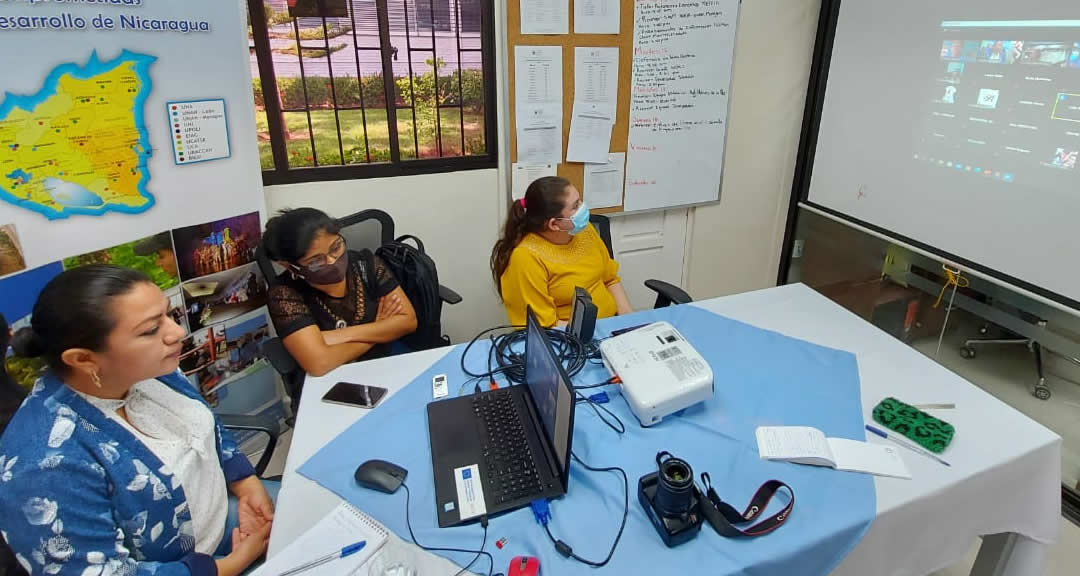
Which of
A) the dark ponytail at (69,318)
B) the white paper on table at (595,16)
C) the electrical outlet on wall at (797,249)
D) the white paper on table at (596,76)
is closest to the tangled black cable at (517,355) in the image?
the dark ponytail at (69,318)

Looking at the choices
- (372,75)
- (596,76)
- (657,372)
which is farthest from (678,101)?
(657,372)

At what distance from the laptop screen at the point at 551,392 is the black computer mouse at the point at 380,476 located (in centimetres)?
35

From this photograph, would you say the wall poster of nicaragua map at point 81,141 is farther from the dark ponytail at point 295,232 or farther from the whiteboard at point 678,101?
the whiteboard at point 678,101

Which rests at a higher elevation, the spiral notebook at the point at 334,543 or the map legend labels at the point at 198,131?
the map legend labels at the point at 198,131

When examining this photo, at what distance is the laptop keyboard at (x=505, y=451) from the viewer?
127 centimetres

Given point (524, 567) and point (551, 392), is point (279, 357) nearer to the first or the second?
point (551, 392)

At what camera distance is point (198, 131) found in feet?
6.26

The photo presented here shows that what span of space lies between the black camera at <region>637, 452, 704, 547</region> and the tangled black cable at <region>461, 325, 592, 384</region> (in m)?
0.50

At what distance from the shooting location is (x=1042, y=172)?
2125 millimetres

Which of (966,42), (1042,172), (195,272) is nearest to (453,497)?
(195,272)

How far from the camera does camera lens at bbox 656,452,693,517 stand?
1146mm

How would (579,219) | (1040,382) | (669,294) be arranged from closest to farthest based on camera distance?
(579,219) < (669,294) < (1040,382)

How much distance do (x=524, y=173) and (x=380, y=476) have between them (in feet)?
5.79

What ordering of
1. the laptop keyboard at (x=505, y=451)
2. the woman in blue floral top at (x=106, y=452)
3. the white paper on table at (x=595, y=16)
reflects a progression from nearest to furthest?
the woman in blue floral top at (x=106, y=452)
the laptop keyboard at (x=505, y=451)
the white paper on table at (x=595, y=16)
